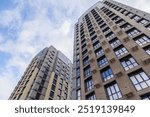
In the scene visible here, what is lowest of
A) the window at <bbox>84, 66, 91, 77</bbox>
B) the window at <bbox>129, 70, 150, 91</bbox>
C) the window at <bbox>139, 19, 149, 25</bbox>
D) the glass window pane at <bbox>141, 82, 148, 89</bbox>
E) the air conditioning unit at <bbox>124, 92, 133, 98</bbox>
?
the air conditioning unit at <bbox>124, 92, 133, 98</bbox>

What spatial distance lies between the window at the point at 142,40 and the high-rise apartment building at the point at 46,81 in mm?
20972

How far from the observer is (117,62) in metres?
18.8

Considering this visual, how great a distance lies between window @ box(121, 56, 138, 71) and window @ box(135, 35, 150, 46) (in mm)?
2510

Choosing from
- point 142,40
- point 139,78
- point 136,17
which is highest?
point 136,17

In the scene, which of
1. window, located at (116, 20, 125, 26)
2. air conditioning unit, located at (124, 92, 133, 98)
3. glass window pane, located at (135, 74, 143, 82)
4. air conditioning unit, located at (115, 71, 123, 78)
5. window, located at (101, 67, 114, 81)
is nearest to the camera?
air conditioning unit, located at (124, 92, 133, 98)

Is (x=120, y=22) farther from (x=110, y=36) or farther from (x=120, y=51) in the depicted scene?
(x=120, y=51)

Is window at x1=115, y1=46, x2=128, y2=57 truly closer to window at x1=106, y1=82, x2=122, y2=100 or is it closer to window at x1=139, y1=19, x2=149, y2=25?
window at x1=106, y1=82, x2=122, y2=100

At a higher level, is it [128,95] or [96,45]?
[96,45]

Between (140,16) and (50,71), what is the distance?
25091 mm

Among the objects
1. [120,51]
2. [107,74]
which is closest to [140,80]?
[107,74]

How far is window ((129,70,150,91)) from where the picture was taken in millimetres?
14670

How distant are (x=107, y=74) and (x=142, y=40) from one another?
6.17 m

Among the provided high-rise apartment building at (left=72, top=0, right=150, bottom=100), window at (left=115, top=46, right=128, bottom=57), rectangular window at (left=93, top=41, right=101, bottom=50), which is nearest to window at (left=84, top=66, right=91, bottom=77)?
high-rise apartment building at (left=72, top=0, right=150, bottom=100)

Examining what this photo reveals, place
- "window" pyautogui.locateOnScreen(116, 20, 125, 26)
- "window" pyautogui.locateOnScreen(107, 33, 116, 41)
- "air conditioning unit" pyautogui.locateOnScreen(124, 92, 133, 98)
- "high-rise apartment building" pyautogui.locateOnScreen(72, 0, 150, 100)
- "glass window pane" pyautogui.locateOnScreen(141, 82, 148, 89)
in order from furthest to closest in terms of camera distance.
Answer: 1. "window" pyautogui.locateOnScreen(116, 20, 125, 26)
2. "window" pyautogui.locateOnScreen(107, 33, 116, 41)
3. "high-rise apartment building" pyautogui.locateOnScreen(72, 0, 150, 100)
4. "glass window pane" pyautogui.locateOnScreen(141, 82, 148, 89)
5. "air conditioning unit" pyautogui.locateOnScreen(124, 92, 133, 98)
